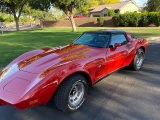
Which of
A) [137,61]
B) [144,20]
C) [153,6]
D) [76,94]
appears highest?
[153,6]

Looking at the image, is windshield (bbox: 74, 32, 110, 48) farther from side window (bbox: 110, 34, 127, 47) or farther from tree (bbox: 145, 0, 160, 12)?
tree (bbox: 145, 0, 160, 12)

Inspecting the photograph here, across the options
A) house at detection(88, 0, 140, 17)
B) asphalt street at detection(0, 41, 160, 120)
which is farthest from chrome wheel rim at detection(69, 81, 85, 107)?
house at detection(88, 0, 140, 17)

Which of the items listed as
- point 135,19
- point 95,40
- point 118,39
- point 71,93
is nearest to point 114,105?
point 71,93

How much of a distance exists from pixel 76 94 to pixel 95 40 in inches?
62.1

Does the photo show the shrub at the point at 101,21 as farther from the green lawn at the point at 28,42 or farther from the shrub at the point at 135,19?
the green lawn at the point at 28,42

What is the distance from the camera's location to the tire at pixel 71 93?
2.75m

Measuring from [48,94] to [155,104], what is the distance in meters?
2.06

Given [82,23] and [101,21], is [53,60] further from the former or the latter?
[82,23]

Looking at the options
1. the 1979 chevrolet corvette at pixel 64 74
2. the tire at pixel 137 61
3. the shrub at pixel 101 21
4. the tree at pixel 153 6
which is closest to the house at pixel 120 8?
the tree at pixel 153 6

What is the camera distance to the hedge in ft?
75.5

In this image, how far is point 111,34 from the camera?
165 inches

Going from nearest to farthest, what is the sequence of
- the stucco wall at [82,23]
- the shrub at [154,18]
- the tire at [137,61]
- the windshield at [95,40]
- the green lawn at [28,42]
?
the windshield at [95,40], the tire at [137,61], the green lawn at [28,42], the shrub at [154,18], the stucco wall at [82,23]

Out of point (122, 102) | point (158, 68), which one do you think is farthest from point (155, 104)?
point (158, 68)

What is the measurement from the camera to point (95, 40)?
4.13 metres
